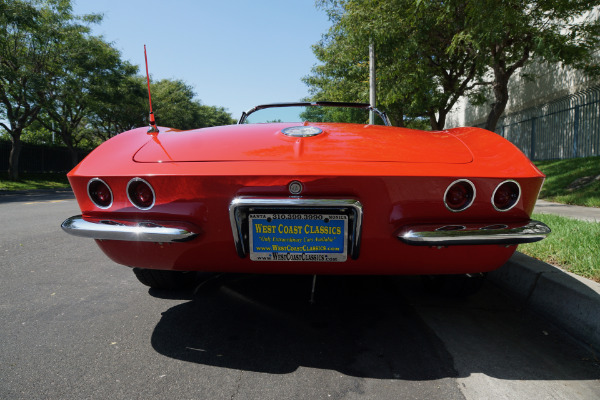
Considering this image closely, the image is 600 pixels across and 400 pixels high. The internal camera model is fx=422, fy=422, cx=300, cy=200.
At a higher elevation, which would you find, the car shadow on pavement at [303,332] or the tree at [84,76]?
the tree at [84,76]

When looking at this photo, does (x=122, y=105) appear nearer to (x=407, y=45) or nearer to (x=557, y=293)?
(x=407, y=45)

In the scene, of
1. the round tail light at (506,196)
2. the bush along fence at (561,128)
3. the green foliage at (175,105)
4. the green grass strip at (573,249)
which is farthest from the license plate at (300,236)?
the green foliage at (175,105)

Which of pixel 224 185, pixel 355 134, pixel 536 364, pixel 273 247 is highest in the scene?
pixel 355 134

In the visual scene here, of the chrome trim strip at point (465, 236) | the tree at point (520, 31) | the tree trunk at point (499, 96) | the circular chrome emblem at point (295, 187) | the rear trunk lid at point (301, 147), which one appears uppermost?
the tree at point (520, 31)

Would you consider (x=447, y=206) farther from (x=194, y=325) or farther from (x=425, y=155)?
(x=194, y=325)

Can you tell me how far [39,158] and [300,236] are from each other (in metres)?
27.0

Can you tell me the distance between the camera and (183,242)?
6.15 ft

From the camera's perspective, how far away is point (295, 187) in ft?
5.88

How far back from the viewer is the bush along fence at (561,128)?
1219 cm

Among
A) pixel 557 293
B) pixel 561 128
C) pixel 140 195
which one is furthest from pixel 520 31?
pixel 140 195

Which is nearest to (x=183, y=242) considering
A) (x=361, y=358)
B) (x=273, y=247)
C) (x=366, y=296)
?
(x=273, y=247)

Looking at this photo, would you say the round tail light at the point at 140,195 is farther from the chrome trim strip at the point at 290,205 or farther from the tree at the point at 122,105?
the tree at the point at 122,105

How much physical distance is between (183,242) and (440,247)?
3.74 feet

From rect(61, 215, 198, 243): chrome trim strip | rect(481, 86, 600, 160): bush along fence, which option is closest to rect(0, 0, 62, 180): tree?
rect(61, 215, 198, 243): chrome trim strip
